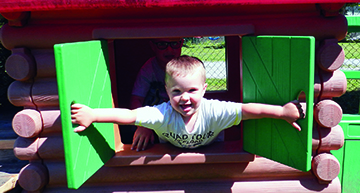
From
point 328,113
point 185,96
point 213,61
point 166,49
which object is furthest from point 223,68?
point 185,96

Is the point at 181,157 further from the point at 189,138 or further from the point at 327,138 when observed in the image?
the point at 327,138

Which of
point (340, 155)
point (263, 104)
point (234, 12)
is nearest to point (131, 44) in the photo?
point (234, 12)

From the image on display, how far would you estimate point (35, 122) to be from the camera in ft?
8.94

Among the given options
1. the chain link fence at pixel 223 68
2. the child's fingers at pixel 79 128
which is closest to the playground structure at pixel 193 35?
the child's fingers at pixel 79 128

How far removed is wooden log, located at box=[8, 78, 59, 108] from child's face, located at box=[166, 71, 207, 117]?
0.95m

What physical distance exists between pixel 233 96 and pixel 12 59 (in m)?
2.69

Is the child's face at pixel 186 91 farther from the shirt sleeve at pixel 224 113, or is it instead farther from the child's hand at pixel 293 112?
the child's hand at pixel 293 112

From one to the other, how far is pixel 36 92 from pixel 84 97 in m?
0.68

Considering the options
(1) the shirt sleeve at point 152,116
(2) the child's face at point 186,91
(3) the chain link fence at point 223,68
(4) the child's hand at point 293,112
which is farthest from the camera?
(3) the chain link fence at point 223,68

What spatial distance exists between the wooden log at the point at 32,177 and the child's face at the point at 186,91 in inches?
50.0

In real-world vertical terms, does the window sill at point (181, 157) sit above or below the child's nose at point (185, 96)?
below

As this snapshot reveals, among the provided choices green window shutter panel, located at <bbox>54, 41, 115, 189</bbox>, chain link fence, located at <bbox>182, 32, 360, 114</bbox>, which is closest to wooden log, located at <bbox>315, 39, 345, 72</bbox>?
green window shutter panel, located at <bbox>54, 41, 115, 189</bbox>

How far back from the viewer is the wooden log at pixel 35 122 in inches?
107

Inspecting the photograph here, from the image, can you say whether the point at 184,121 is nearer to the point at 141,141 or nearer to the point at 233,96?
the point at 141,141
